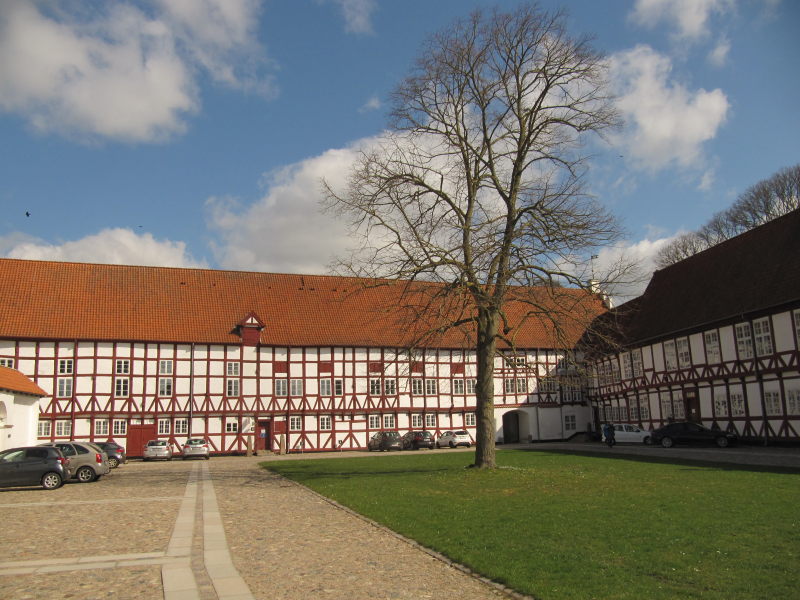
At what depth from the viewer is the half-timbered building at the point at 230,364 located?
39.9 metres

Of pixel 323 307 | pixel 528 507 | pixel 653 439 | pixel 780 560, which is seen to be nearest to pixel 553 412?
pixel 653 439

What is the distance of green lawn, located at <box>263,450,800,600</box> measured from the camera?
7.91 m

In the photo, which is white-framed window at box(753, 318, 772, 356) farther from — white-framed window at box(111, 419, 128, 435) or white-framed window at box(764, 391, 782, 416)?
white-framed window at box(111, 419, 128, 435)

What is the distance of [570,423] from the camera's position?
49.9m

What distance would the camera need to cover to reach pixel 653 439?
36.6 meters

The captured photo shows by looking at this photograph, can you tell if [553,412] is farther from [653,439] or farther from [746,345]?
[746,345]

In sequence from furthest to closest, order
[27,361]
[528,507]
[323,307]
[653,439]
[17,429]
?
[323,307] → [27,361] → [653,439] → [17,429] → [528,507]

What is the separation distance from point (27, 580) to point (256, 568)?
2778mm

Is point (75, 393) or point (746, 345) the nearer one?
point (746, 345)

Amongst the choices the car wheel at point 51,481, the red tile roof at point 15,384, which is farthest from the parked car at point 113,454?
the car wheel at point 51,481

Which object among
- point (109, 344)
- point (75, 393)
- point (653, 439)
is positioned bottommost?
point (653, 439)

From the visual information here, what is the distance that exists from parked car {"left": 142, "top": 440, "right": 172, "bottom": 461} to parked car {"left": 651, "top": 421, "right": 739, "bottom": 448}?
26.2 meters

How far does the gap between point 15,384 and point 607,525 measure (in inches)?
1131

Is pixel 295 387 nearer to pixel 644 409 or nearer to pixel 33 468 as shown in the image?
pixel 644 409
